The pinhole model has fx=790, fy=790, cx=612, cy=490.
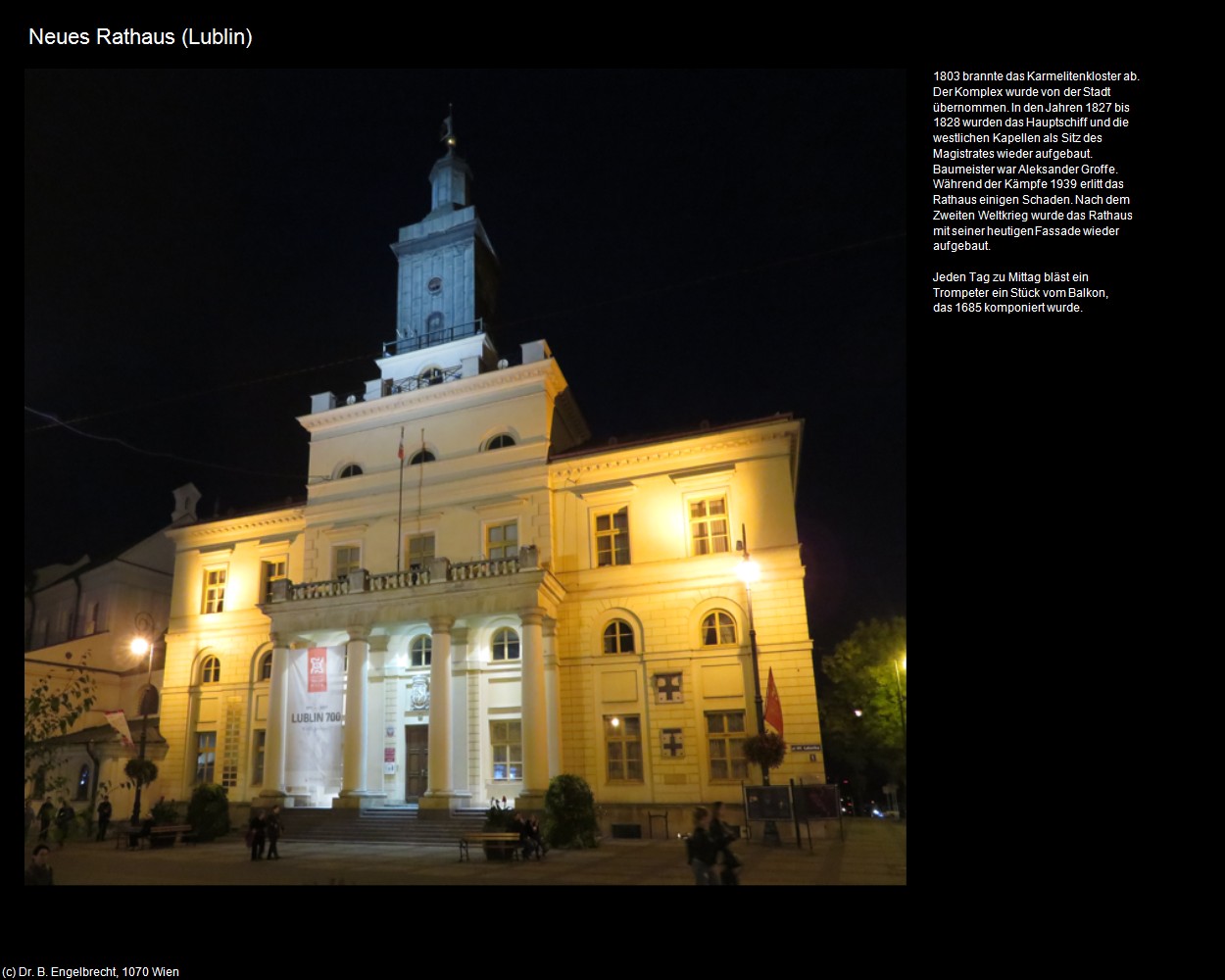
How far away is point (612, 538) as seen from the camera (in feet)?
90.0

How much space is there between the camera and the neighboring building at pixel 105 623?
34406mm

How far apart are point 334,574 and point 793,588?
55.8 feet

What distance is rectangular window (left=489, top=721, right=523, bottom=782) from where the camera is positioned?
Result: 2581 cm

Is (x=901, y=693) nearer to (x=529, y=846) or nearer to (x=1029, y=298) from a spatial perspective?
(x=529, y=846)

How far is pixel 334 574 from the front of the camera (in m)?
29.9

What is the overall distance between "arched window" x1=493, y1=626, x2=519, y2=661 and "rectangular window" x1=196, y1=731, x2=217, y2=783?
12426mm

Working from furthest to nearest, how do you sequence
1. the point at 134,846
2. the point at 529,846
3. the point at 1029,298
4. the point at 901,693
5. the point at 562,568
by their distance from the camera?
the point at 901,693, the point at 562,568, the point at 134,846, the point at 529,846, the point at 1029,298

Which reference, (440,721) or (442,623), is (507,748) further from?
(442,623)

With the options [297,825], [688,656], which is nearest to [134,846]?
[297,825]

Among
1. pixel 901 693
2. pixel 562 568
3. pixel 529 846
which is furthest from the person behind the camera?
pixel 901 693

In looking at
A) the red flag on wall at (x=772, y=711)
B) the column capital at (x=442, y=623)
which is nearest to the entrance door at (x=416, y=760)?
the column capital at (x=442, y=623)

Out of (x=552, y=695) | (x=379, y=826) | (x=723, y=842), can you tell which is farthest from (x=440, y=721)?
(x=723, y=842)

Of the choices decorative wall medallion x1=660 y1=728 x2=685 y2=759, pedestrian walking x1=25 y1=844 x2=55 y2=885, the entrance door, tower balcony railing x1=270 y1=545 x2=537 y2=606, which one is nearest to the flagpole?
Answer: tower balcony railing x1=270 y1=545 x2=537 y2=606

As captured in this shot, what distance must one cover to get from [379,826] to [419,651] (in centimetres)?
644
